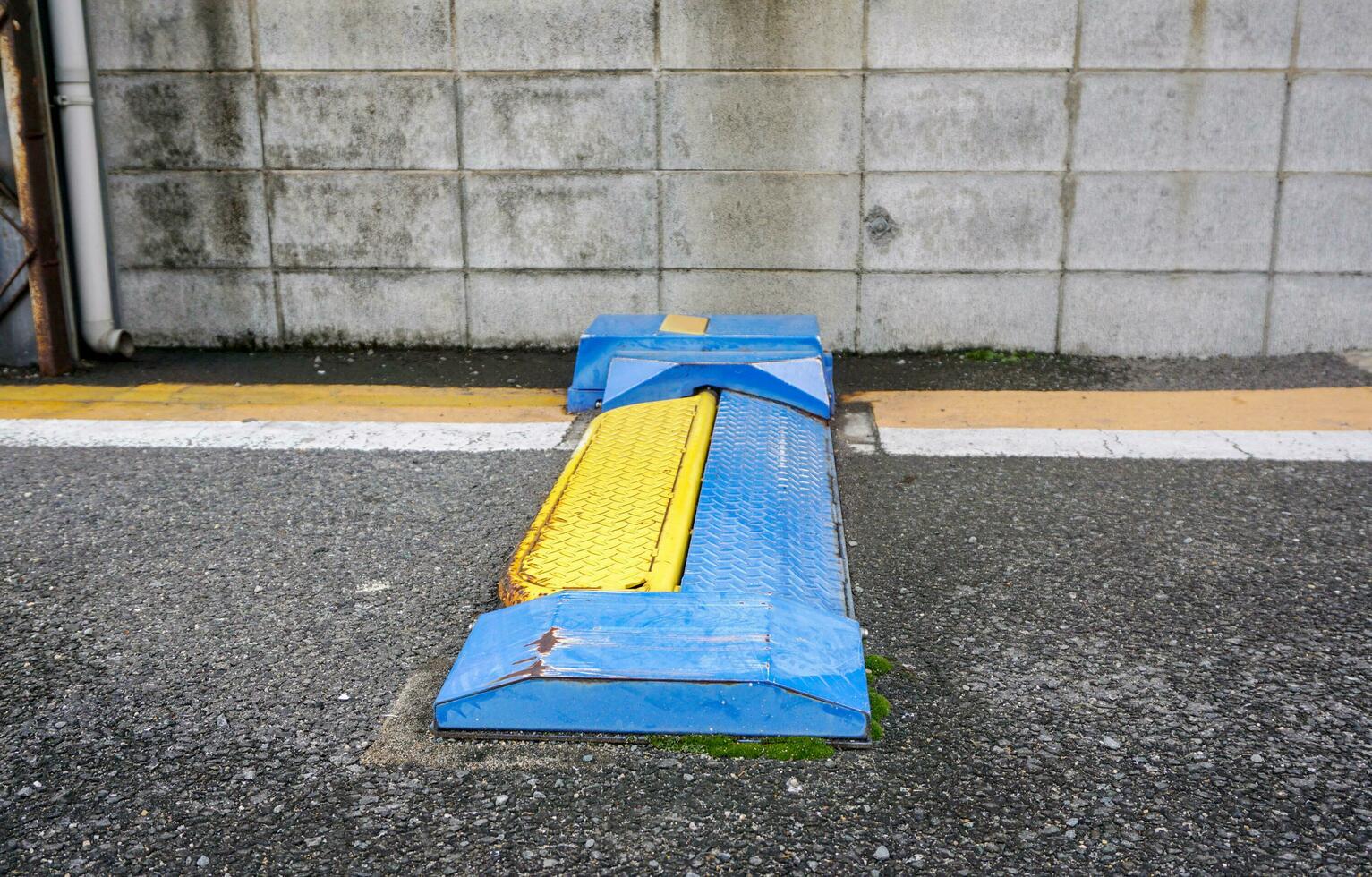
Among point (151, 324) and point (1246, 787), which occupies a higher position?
point (151, 324)

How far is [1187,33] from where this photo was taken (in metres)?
6.07

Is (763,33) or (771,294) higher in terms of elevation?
(763,33)

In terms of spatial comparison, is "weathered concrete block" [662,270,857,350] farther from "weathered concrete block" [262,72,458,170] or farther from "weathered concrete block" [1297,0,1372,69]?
"weathered concrete block" [1297,0,1372,69]

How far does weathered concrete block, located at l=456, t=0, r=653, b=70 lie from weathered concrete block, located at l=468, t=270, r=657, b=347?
1122mm

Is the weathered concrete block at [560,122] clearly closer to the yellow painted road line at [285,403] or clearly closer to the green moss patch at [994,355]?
the yellow painted road line at [285,403]

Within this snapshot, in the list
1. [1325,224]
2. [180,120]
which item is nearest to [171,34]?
[180,120]

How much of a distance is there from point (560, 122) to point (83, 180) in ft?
8.42

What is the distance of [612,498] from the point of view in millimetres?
3871

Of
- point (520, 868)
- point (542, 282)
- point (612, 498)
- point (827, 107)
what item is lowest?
point (520, 868)

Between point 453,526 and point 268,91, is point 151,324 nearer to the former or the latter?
point 268,91

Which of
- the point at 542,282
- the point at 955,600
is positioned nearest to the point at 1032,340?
the point at 542,282

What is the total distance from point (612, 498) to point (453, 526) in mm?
685

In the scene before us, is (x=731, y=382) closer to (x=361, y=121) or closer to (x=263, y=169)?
(x=361, y=121)

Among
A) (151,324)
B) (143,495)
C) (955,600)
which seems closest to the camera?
(955,600)
